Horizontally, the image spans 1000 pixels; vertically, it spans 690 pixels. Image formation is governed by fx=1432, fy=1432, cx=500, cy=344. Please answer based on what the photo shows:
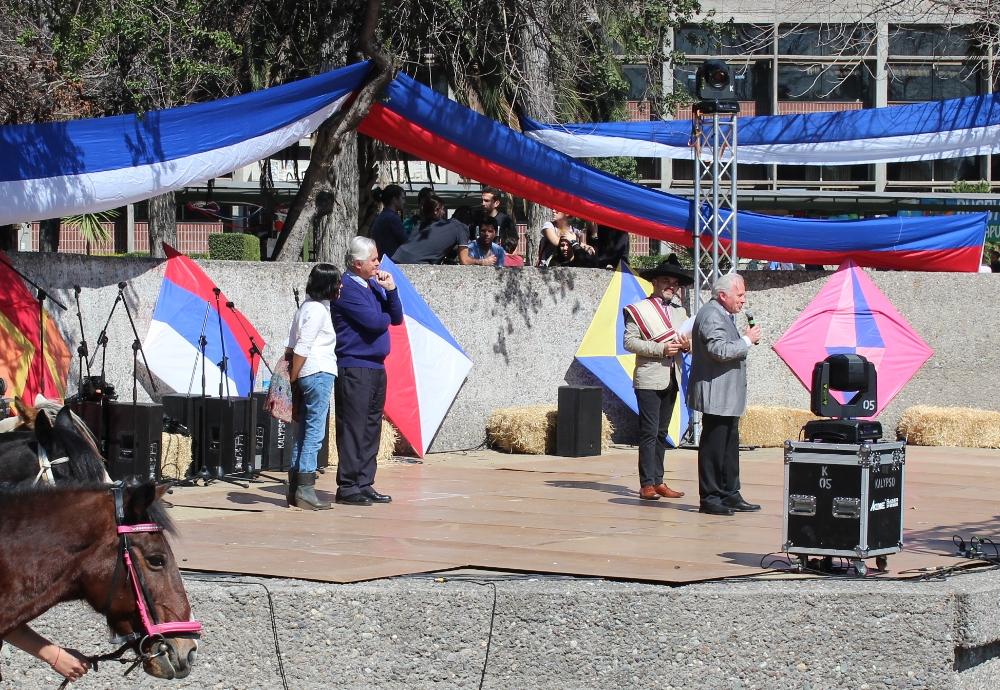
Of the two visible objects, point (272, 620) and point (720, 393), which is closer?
point (272, 620)

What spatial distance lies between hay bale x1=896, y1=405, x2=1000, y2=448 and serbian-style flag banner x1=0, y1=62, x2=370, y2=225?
7254 mm

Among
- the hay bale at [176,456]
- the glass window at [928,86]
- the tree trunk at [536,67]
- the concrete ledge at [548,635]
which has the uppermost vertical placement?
the glass window at [928,86]

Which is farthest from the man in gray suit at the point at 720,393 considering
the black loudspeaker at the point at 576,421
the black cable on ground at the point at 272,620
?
the black cable on ground at the point at 272,620

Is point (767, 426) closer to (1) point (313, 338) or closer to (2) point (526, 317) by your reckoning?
(2) point (526, 317)

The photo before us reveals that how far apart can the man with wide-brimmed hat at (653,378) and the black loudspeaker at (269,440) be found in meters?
2.86

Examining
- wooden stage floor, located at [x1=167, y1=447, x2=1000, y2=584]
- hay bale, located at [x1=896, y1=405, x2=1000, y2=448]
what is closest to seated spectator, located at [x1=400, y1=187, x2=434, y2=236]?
wooden stage floor, located at [x1=167, y1=447, x2=1000, y2=584]

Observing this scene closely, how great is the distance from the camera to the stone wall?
11625 mm

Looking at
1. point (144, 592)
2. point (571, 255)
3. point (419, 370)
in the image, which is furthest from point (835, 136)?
point (144, 592)

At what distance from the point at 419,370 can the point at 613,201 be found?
3.14m

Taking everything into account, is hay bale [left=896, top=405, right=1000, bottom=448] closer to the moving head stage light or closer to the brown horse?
the moving head stage light

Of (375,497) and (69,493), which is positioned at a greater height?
(69,493)

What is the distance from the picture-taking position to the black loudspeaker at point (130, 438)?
33.9 ft

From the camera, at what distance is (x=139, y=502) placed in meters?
4.39

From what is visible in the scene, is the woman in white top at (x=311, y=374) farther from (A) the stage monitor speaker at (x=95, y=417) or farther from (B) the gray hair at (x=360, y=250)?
(A) the stage monitor speaker at (x=95, y=417)
